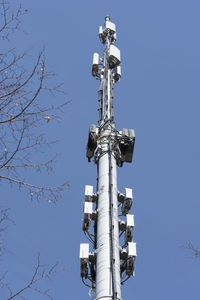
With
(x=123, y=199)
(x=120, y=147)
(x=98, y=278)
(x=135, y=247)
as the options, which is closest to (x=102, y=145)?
(x=120, y=147)

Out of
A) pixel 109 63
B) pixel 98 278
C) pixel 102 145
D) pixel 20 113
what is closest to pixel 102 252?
pixel 98 278

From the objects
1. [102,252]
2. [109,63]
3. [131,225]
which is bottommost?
[102,252]

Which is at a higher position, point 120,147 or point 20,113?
point 120,147

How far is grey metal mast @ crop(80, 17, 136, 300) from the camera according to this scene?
14.6 meters

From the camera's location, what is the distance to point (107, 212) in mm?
16422

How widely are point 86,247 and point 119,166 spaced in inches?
213

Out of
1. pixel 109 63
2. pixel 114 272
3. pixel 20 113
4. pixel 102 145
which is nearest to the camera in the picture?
pixel 20 113

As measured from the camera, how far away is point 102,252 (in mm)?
15102

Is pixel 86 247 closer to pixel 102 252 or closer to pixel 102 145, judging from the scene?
pixel 102 252

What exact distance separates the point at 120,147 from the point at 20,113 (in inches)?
565

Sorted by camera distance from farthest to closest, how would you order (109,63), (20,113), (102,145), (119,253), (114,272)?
(109,63)
(102,145)
(119,253)
(114,272)
(20,113)

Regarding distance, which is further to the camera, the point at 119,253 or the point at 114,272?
the point at 119,253

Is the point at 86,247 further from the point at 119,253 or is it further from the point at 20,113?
the point at 20,113

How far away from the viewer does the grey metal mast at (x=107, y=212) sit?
14.6 metres
